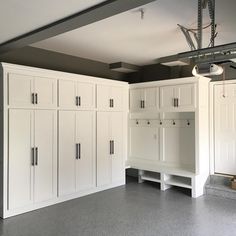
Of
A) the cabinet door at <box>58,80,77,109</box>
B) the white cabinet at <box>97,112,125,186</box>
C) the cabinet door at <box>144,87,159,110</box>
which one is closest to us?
the cabinet door at <box>58,80,77,109</box>

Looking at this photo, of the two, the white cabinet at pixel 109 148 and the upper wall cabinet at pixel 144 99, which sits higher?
the upper wall cabinet at pixel 144 99

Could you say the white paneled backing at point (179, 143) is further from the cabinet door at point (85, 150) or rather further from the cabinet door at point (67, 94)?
the cabinet door at point (67, 94)

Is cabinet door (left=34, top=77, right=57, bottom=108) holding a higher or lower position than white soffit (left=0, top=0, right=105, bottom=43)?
lower

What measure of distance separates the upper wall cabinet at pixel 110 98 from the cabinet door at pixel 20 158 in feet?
5.09

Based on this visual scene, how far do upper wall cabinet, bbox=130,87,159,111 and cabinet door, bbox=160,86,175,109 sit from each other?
12 cm

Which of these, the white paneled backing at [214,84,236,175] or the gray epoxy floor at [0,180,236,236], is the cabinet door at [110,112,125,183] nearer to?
the gray epoxy floor at [0,180,236,236]

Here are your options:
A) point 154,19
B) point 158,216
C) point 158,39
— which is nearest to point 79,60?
point 158,39

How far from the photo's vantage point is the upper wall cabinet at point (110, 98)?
5332 millimetres

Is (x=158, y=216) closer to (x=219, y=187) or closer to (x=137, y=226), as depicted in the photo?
(x=137, y=226)

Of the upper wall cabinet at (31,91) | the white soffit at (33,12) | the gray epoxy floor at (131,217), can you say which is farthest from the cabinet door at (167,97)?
the white soffit at (33,12)

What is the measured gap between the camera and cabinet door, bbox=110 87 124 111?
221 inches

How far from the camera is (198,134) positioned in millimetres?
5059

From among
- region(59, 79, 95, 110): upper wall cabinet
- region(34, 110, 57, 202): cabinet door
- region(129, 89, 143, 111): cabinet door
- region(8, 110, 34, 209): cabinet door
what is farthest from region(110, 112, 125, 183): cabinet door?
region(8, 110, 34, 209): cabinet door

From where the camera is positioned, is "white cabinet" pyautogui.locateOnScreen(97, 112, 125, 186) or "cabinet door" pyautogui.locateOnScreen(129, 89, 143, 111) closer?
"white cabinet" pyautogui.locateOnScreen(97, 112, 125, 186)
